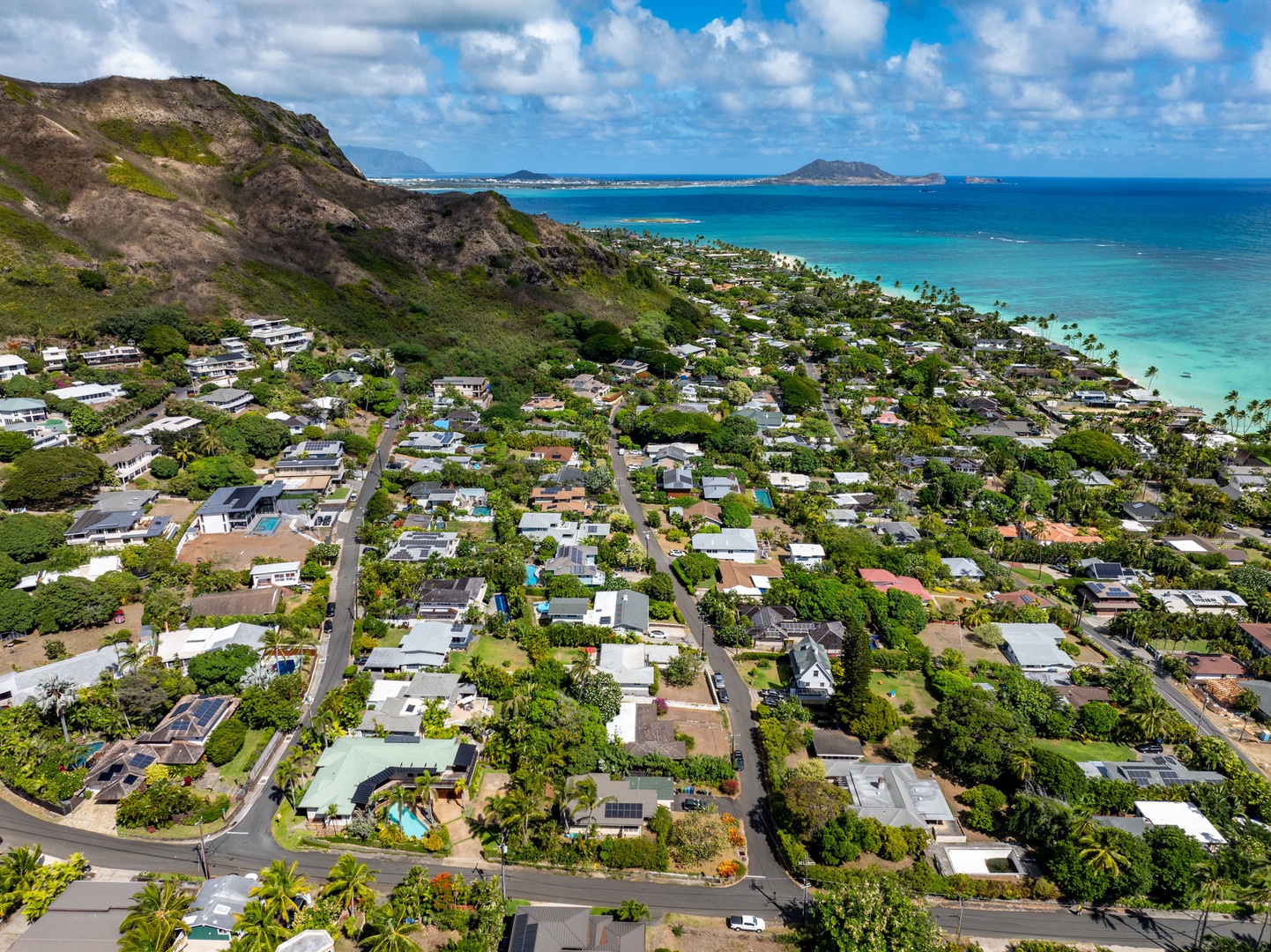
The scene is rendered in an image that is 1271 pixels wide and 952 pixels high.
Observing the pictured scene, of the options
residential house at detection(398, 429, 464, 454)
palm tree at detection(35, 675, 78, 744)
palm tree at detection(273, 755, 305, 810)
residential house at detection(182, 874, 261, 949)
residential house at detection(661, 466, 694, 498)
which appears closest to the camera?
residential house at detection(182, 874, 261, 949)

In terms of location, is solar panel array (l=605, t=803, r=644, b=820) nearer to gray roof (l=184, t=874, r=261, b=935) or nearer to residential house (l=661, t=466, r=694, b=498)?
gray roof (l=184, t=874, r=261, b=935)

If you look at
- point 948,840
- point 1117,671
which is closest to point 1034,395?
point 1117,671

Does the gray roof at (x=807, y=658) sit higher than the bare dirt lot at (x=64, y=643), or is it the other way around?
the gray roof at (x=807, y=658)

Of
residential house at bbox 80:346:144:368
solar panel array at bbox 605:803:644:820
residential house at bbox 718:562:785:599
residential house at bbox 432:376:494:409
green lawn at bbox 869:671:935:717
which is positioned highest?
residential house at bbox 80:346:144:368

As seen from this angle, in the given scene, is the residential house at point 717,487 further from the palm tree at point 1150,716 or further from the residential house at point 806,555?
the palm tree at point 1150,716

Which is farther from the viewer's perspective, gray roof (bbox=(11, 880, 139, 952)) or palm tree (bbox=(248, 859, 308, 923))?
palm tree (bbox=(248, 859, 308, 923))

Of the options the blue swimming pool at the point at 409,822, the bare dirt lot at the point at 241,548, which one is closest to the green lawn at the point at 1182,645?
the blue swimming pool at the point at 409,822

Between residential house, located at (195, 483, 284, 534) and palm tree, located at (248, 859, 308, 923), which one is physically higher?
residential house, located at (195, 483, 284, 534)

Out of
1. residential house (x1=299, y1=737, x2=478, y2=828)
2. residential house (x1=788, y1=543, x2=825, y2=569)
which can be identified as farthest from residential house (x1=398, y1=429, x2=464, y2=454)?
residential house (x1=299, y1=737, x2=478, y2=828)

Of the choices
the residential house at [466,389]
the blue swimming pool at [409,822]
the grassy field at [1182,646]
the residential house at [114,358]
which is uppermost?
the residential house at [114,358]
